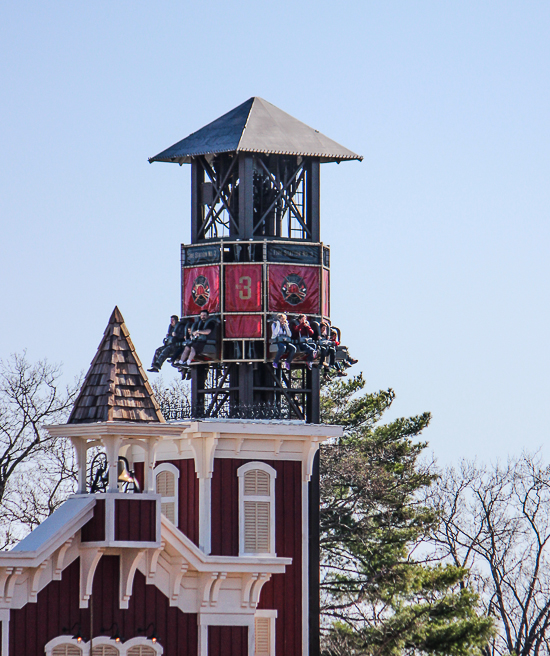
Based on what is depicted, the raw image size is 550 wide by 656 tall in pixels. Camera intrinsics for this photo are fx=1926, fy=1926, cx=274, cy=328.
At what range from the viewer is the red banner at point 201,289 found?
50375 millimetres

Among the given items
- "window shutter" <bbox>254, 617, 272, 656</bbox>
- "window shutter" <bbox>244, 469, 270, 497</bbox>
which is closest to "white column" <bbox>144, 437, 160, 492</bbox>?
"window shutter" <bbox>244, 469, 270, 497</bbox>

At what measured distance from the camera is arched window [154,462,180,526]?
159 ft

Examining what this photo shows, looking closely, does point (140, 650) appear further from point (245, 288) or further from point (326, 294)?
point (326, 294)

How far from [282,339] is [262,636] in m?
7.55

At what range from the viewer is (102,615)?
41781 mm

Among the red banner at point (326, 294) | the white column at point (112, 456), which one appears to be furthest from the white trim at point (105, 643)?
the red banner at point (326, 294)

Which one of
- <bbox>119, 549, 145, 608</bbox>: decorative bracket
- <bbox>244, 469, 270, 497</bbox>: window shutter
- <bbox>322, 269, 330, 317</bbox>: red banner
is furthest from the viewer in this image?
<bbox>322, 269, 330, 317</bbox>: red banner

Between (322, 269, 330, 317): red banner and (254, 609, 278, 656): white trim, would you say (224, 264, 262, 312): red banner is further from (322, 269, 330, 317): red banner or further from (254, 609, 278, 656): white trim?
(254, 609, 278, 656): white trim

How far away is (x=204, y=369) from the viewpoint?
50.9m

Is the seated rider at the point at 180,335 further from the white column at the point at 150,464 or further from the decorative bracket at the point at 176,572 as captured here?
the decorative bracket at the point at 176,572

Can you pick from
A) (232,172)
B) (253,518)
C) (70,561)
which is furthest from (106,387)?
(232,172)

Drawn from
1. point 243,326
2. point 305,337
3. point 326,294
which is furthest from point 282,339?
point 326,294

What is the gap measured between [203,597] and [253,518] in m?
4.87

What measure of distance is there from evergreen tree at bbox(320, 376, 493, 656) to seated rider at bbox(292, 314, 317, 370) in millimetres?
11345
